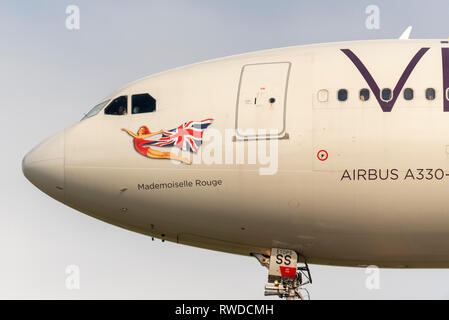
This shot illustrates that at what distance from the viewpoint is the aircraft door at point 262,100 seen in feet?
72.1

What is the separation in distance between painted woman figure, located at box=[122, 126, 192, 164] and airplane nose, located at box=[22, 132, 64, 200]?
199 centimetres

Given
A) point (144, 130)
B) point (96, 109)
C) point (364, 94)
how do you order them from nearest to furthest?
1. point (364, 94)
2. point (144, 130)
3. point (96, 109)

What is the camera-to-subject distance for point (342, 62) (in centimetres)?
2261

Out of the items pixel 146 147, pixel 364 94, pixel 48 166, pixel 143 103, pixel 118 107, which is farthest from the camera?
pixel 118 107

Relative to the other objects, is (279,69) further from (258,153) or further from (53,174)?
(53,174)

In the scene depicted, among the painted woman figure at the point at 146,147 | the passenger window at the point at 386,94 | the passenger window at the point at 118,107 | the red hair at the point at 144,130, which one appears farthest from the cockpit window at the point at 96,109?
the passenger window at the point at 386,94

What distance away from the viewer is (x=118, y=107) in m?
24.0

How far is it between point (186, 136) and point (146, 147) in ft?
3.65

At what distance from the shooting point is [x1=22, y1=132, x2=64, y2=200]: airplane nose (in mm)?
23172

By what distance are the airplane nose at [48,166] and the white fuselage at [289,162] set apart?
4cm

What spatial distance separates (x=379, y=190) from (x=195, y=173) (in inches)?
184

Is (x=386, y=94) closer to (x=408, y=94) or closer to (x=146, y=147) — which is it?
(x=408, y=94)

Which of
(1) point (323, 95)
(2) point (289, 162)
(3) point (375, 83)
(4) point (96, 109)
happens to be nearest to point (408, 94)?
(3) point (375, 83)
